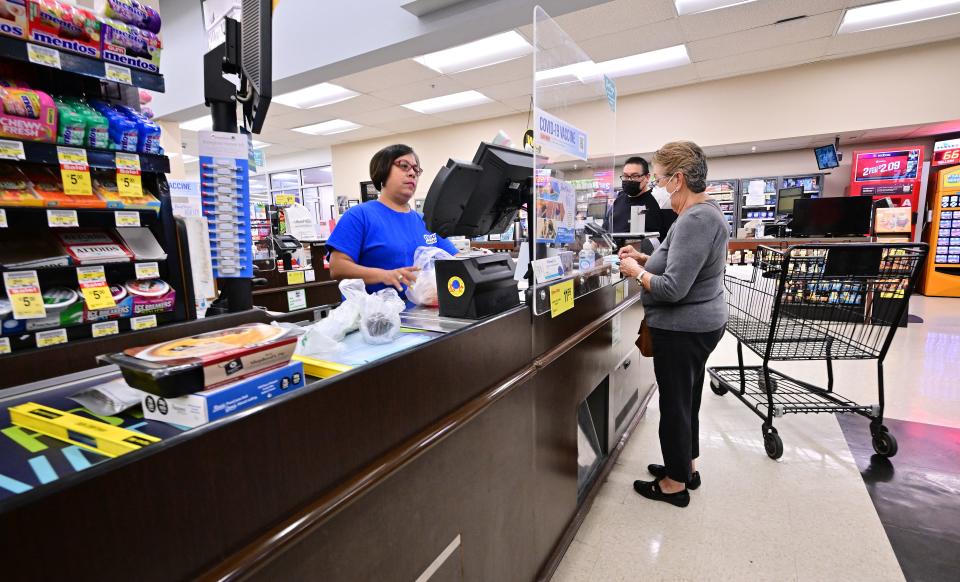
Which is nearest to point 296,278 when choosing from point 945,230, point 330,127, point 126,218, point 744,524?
point 126,218

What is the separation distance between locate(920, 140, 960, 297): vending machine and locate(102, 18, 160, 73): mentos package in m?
9.54

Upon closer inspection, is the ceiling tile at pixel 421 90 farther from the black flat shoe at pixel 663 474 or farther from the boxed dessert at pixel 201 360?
the boxed dessert at pixel 201 360

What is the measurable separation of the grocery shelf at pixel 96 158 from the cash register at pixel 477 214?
3.58 ft

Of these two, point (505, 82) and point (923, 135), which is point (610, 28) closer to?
point (505, 82)

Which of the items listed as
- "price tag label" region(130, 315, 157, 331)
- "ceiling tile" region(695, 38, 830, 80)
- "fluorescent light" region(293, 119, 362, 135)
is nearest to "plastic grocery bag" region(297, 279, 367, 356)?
"price tag label" region(130, 315, 157, 331)

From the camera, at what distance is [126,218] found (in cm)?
159

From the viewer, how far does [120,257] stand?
1.60 metres

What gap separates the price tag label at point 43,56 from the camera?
1354 millimetres

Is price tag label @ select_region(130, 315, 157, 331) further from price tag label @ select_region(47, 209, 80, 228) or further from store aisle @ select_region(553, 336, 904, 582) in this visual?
store aisle @ select_region(553, 336, 904, 582)

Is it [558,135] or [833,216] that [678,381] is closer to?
[558,135]

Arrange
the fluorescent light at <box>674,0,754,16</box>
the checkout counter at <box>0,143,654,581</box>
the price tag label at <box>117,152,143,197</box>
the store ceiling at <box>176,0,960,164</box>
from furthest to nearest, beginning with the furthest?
the store ceiling at <box>176,0,960,164</box> < the fluorescent light at <box>674,0,754,16</box> < the price tag label at <box>117,152,143,197</box> < the checkout counter at <box>0,143,654,581</box>

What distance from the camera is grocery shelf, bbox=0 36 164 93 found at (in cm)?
132

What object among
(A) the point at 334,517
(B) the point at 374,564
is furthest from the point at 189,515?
(B) the point at 374,564

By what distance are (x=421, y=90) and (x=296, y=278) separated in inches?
191
